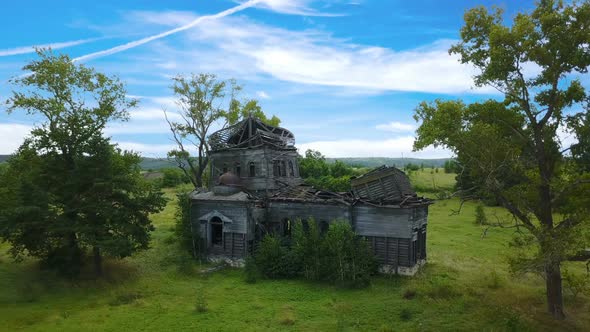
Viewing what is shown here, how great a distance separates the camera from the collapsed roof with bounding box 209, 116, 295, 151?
3189cm

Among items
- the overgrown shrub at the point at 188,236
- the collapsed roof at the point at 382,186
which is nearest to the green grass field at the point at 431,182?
the collapsed roof at the point at 382,186

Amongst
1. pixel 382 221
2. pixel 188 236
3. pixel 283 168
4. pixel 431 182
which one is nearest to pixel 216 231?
pixel 188 236

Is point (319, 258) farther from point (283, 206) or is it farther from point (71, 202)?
point (71, 202)

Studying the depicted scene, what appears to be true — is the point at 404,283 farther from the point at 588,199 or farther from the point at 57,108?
the point at 57,108

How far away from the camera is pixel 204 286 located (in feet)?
75.1

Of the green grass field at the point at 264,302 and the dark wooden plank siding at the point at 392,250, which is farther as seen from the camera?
the dark wooden plank siding at the point at 392,250

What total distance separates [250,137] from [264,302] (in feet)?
49.5

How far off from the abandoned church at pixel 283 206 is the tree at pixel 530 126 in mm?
6097

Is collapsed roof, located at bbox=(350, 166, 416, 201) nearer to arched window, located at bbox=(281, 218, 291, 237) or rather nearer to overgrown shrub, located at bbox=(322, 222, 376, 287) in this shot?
overgrown shrub, located at bbox=(322, 222, 376, 287)

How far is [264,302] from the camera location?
2002cm

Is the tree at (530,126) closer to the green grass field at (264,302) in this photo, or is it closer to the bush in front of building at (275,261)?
the green grass field at (264,302)

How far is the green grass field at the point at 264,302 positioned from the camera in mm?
17094

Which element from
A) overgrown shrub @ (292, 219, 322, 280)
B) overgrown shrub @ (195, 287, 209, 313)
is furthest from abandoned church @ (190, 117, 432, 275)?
overgrown shrub @ (195, 287, 209, 313)

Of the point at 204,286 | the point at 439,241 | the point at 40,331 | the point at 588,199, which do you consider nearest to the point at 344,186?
the point at 439,241
